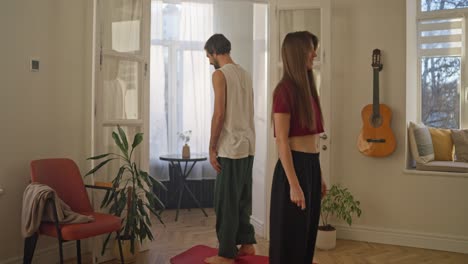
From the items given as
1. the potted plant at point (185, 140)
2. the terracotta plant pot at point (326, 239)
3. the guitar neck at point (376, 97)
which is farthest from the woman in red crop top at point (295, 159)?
the potted plant at point (185, 140)

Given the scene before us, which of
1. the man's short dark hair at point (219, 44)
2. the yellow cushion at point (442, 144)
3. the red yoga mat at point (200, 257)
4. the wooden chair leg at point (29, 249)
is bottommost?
the red yoga mat at point (200, 257)

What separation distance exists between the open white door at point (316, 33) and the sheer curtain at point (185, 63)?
4.28 ft

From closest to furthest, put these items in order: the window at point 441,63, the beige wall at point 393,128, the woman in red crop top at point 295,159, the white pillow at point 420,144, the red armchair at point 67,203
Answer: the woman in red crop top at point 295,159
the red armchair at point 67,203
the beige wall at point 393,128
the white pillow at point 420,144
the window at point 441,63

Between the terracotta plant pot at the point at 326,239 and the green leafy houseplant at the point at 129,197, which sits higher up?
the green leafy houseplant at the point at 129,197

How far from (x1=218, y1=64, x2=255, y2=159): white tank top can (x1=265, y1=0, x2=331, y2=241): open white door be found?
1099 mm

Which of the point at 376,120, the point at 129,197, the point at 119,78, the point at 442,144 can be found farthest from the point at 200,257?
the point at 442,144

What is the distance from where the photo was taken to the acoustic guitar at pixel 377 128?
4230 mm

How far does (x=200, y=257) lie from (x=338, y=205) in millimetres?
1333

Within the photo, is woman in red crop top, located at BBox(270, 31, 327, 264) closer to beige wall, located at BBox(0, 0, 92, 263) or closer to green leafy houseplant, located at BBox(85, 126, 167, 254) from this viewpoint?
green leafy houseplant, located at BBox(85, 126, 167, 254)

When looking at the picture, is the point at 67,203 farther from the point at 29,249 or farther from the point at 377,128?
the point at 377,128

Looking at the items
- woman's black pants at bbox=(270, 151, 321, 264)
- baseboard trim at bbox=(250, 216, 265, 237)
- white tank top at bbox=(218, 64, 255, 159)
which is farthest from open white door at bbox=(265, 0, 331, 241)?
woman's black pants at bbox=(270, 151, 321, 264)

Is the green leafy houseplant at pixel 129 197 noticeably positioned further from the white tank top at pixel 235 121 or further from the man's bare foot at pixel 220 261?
the white tank top at pixel 235 121

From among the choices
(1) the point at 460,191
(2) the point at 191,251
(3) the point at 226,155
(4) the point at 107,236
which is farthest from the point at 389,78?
(4) the point at 107,236

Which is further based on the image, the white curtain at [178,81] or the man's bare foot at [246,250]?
the white curtain at [178,81]
